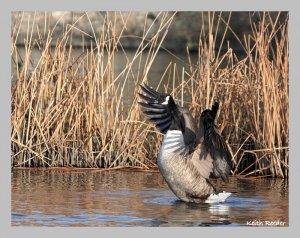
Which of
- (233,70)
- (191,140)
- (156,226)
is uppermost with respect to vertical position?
(233,70)

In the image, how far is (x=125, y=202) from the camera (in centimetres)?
1012

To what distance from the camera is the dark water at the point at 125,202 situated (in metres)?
9.45

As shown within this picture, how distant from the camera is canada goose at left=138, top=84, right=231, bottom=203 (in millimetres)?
10164

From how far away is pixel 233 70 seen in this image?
1214cm

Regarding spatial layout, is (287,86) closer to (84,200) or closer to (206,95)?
(206,95)

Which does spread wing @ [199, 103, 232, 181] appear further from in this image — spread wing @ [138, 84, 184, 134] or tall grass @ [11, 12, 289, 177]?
tall grass @ [11, 12, 289, 177]

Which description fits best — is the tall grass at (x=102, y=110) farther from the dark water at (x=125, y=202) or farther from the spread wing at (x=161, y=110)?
the spread wing at (x=161, y=110)

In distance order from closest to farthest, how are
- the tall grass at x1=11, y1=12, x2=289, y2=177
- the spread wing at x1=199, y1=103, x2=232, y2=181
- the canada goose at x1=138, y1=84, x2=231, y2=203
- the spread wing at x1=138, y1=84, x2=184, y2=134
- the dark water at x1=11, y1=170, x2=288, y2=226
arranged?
the dark water at x1=11, y1=170, x2=288, y2=226, the spread wing at x1=199, y1=103, x2=232, y2=181, the canada goose at x1=138, y1=84, x2=231, y2=203, the spread wing at x1=138, y1=84, x2=184, y2=134, the tall grass at x1=11, y1=12, x2=289, y2=177

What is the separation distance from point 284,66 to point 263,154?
1070 millimetres

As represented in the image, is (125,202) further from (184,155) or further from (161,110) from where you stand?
(161,110)

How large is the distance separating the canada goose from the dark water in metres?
0.17

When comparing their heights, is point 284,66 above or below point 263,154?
above

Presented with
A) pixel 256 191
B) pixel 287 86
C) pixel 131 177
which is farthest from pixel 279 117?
pixel 131 177

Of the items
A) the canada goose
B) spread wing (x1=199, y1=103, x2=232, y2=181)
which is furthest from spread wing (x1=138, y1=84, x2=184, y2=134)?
spread wing (x1=199, y1=103, x2=232, y2=181)
